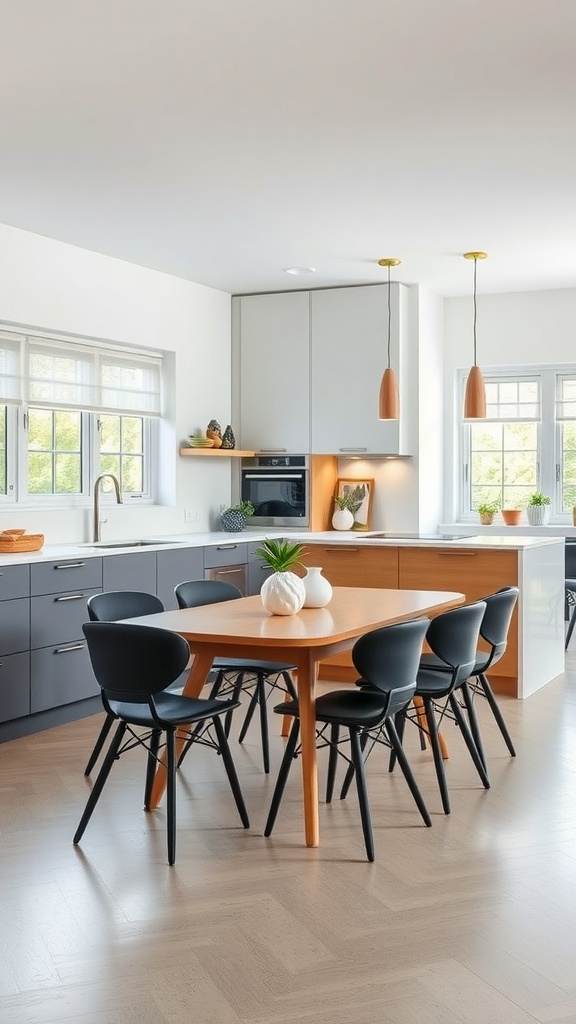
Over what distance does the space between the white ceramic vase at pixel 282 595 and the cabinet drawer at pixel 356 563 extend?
2.40 metres

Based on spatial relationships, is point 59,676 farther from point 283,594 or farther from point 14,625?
point 283,594

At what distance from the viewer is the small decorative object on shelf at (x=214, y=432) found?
7613 millimetres

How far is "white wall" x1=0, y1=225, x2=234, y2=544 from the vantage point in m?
5.97

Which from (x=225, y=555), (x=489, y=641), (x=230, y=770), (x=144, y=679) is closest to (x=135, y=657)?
(x=144, y=679)

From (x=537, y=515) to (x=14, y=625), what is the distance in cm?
445

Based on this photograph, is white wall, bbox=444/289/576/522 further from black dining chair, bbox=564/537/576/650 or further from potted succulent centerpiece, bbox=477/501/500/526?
black dining chair, bbox=564/537/576/650

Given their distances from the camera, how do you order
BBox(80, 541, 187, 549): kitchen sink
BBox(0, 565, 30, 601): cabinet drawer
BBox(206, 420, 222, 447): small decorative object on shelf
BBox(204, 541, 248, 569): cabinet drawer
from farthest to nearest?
BBox(206, 420, 222, 447): small decorative object on shelf
BBox(204, 541, 248, 569): cabinet drawer
BBox(80, 541, 187, 549): kitchen sink
BBox(0, 565, 30, 601): cabinet drawer

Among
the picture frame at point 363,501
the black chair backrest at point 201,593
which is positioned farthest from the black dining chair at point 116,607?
the picture frame at point 363,501

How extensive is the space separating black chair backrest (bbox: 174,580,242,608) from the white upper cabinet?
2.76 meters

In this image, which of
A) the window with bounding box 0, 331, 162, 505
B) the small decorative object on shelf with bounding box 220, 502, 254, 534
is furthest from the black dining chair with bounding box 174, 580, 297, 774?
the small decorative object on shelf with bounding box 220, 502, 254, 534

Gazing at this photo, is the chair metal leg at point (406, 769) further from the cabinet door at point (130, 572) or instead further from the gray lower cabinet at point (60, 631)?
the cabinet door at point (130, 572)

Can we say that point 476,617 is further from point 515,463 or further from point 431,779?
point 515,463

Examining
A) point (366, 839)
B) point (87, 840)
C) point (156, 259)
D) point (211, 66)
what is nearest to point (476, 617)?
point (366, 839)

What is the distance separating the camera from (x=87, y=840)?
368cm
